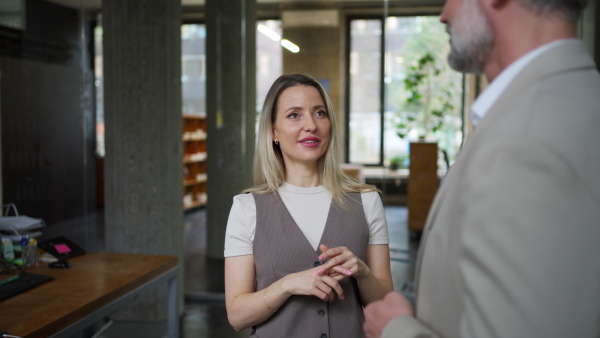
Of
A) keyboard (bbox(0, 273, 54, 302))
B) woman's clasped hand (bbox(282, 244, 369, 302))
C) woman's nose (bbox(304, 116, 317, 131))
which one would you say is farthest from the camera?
keyboard (bbox(0, 273, 54, 302))

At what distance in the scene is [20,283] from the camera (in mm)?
2324

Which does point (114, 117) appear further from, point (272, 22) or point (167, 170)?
point (272, 22)

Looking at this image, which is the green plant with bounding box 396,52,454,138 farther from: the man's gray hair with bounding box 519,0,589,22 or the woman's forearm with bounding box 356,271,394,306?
the man's gray hair with bounding box 519,0,589,22

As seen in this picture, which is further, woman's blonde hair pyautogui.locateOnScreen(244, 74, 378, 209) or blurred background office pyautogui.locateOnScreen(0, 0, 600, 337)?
blurred background office pyautogui.locateOnScreen(0, 0, 600, 337)

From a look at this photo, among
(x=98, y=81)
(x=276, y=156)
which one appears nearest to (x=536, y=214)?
(x=276, y=156)

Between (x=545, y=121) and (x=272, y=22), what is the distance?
14.9 feet

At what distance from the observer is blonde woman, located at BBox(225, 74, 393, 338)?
1619mm

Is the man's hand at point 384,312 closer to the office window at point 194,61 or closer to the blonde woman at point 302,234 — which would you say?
the blonde woman at point 302,234

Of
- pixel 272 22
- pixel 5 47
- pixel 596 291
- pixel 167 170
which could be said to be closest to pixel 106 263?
pixel 167 170

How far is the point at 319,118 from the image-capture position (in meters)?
1.90

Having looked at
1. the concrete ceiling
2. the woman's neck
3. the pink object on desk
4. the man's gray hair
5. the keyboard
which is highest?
the concrete ceiling

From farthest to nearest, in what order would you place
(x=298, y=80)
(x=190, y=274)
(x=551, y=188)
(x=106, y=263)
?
(x=190, y=274), (x=106, y=263), (x=298, y=80), (x=551, y=188)

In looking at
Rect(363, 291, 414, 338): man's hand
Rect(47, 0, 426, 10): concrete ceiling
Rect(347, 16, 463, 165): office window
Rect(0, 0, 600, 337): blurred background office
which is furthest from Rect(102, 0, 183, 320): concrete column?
Rect(363, 291, 414, 338): man's hand

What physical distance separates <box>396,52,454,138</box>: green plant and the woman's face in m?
3.71
